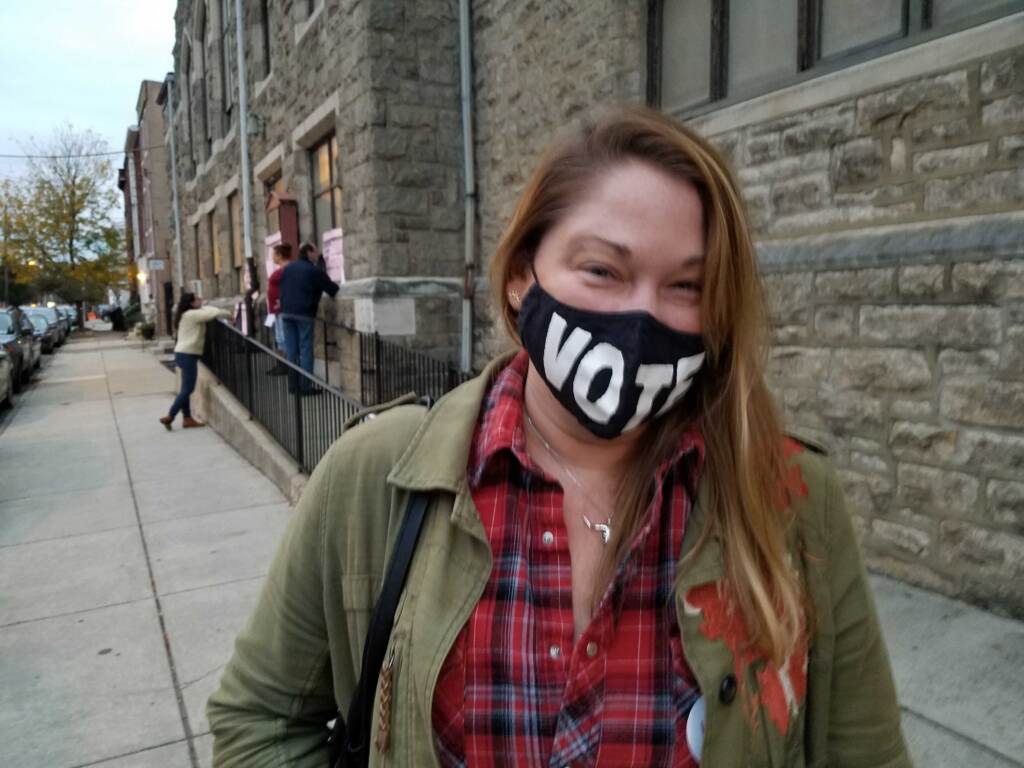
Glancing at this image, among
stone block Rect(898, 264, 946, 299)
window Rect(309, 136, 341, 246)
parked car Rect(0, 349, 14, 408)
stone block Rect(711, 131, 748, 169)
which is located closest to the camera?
stone block Rect(898, 264, 946, 299)

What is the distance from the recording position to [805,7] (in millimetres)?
4781

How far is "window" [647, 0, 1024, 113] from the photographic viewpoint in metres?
4.11

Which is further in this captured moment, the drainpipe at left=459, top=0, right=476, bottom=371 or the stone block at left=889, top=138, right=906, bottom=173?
the drainpipe at left=459, top=0, right=476, bottom=371

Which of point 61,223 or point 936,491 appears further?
point 61,223

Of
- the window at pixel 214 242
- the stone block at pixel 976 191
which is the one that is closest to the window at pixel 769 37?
the stone block at pixel 976 191

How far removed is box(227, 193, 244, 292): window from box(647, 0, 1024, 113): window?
41.7 ft

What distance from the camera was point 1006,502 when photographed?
3.61 meters

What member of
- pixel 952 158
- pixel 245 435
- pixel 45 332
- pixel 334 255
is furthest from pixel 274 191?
pixel 45 332

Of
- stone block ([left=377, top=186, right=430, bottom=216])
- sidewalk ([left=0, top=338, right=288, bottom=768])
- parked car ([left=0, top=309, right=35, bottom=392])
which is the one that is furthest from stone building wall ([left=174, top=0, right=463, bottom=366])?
parked car ([left=0, top=309, right=35, bottom=392])

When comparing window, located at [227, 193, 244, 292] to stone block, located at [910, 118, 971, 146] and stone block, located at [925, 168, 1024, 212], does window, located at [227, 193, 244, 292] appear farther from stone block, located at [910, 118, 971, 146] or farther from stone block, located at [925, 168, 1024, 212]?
stone block, located at [925, 168, 1024, 212]

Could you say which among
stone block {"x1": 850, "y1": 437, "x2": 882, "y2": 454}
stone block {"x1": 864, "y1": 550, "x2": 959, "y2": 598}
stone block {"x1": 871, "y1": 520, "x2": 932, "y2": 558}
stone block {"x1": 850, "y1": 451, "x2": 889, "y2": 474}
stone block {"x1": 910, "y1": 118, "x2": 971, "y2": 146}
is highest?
stone block {"x1": 910, "y1": 118, "x2": 971, "y2": 146}

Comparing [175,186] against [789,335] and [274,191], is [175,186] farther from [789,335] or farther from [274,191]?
[789,335]

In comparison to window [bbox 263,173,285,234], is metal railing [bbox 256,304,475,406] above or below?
below

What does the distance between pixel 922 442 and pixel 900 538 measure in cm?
56
